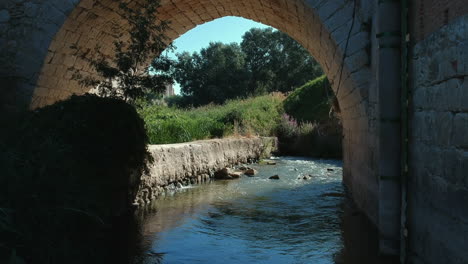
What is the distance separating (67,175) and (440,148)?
270 centimetres

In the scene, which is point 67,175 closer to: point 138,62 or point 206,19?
point 138,62

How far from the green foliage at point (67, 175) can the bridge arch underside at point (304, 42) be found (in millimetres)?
1784

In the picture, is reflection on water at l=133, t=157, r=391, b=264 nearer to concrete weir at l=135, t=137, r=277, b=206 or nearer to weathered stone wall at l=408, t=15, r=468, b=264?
concrete weir at l=135, t=137, r=277, b=206

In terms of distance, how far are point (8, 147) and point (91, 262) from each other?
46.6 inches

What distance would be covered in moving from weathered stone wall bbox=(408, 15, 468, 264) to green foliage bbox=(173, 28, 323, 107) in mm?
23002

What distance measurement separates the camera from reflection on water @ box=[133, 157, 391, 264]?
362cm

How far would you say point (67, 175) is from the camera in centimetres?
312

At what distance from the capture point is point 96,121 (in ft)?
14.5

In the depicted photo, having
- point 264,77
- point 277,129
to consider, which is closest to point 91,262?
point 277,129

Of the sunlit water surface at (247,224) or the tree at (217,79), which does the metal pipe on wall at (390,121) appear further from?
the tree at (217,79)

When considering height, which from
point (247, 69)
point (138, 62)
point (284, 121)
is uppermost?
point (247, 69)

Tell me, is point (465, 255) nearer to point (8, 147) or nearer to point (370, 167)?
point (370, 167)

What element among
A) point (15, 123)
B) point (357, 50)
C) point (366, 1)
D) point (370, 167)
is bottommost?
point (370, 167)

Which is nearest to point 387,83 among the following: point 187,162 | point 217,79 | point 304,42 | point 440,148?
point 440,148
